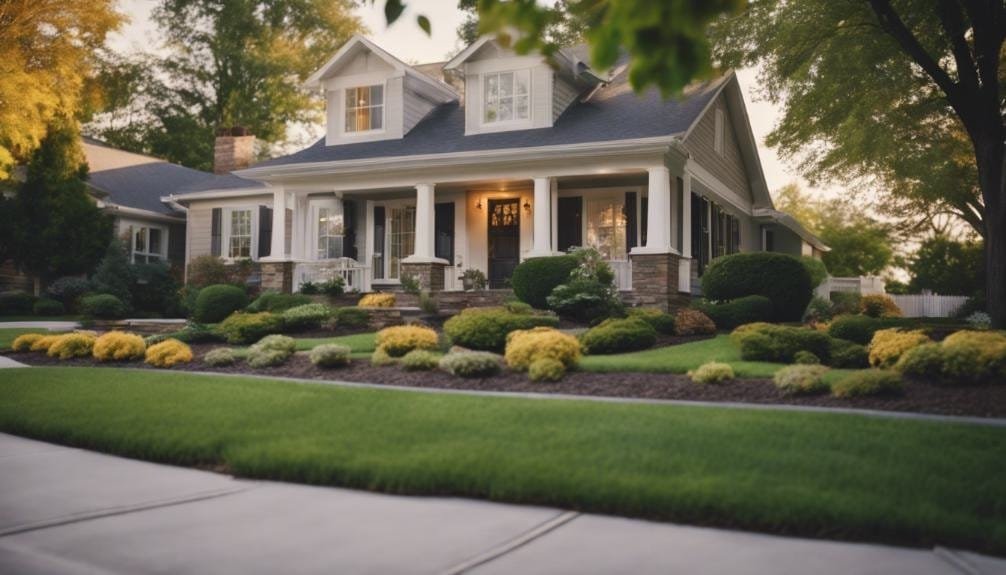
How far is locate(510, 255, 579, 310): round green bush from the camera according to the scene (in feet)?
47.8

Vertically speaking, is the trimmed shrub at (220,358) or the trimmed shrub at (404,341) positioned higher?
the trimmed shrub at (404,341)

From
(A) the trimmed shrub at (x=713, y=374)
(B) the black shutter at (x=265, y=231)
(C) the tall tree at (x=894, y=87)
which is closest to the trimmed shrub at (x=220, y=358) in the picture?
(A) the trimmed shrub at (x=713, y=374)

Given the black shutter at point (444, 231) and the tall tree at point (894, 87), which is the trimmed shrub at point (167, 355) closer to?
the black shutter at point (444, 231)

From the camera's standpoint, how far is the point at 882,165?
22828 millimetres

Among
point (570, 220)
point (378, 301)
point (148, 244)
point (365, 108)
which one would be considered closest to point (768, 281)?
point (570, 220)

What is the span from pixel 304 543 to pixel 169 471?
7.44 ft

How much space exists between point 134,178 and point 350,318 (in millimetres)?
16827

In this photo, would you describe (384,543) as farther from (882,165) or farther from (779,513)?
(882,165)

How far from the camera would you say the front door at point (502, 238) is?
739 inches

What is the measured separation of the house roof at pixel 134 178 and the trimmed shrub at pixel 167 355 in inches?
591

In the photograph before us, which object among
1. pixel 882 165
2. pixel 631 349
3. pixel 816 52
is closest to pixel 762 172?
pixel 882 165

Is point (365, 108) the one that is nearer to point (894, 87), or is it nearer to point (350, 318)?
point (350, 318)

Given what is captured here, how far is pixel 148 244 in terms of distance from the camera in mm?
25703

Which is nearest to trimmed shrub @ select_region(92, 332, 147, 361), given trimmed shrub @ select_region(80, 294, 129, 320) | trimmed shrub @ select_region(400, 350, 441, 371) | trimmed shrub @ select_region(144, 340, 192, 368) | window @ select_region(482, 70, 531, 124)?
trimmed shrub @ select_region(144, 340, 192, 368)
